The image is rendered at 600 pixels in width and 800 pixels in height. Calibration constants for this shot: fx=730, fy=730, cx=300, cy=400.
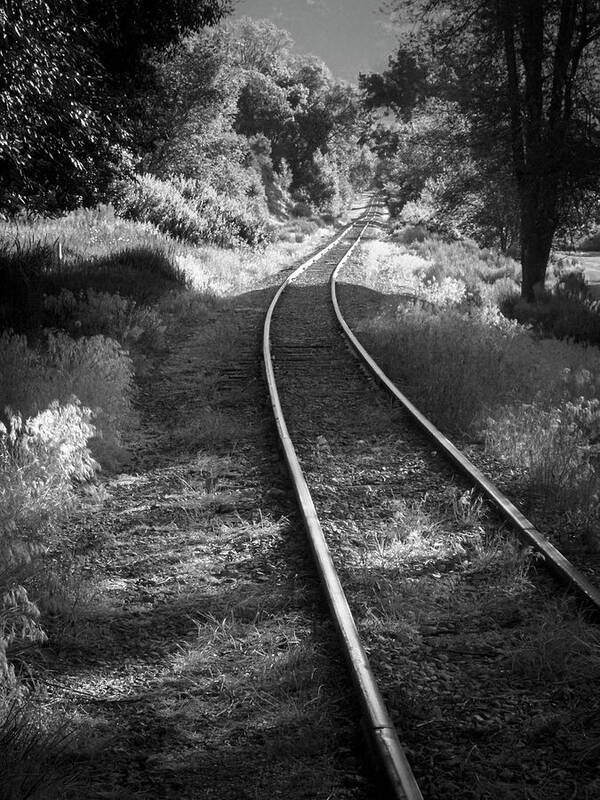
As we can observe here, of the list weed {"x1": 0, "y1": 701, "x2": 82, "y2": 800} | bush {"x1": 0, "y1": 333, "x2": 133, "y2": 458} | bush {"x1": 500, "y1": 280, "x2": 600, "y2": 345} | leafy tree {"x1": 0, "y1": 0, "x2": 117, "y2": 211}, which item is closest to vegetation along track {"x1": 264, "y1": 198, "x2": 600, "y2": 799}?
weed {"x1": 0, "y1": 701, "x2": 82, "y2": 800}

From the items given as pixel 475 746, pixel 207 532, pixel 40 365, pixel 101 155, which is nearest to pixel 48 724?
pixel 475 746

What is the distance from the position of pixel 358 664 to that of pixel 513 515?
7.12 ft

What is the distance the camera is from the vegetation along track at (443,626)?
2.95m

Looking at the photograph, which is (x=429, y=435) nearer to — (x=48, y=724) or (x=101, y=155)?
(x=48, y=724)

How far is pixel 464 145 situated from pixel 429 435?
12.7 metres

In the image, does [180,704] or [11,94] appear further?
[11,94]

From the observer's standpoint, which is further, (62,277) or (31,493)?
(62,277)

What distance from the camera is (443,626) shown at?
4.04 m

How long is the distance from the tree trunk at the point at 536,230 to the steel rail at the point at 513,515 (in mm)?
9141

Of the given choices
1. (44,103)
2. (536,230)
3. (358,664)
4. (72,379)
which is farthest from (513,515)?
(536,230)

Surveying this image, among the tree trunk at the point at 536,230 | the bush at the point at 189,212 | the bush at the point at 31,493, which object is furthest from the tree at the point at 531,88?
the bush at the point at 31,493

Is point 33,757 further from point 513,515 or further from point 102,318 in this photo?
point 102,318

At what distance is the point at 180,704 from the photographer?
11.0 feet

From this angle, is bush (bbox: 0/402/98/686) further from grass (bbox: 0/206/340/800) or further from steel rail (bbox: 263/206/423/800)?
steel rail (bbox: 263/206/423/800)
